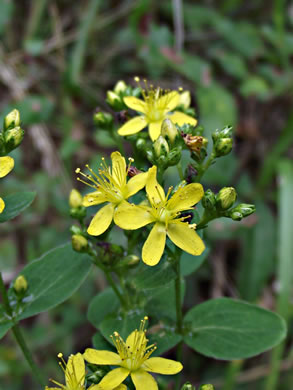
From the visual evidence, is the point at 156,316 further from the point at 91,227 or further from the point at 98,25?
the point at 98,25

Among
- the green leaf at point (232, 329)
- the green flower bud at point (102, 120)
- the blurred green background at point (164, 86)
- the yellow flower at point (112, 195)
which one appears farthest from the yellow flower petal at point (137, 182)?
the blurred green background at point (164, 86)

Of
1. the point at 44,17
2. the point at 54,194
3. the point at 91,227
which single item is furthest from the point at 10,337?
the point at 44,17

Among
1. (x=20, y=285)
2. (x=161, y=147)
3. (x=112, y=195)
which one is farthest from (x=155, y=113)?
(x=20, y=285)

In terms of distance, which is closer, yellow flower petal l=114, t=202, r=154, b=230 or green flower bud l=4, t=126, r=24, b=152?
yellow flower petal l=114, t=202, r=154, b=230

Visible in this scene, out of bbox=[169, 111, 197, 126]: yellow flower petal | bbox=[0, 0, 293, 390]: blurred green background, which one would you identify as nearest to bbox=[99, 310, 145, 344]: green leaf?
bbox=[169, 111, 197, 126]: yellow flower petal

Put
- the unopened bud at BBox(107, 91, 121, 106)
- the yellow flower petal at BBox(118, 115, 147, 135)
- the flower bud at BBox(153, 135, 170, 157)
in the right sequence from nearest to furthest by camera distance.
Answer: the flower bud at BBox(153, 135, 170, 157) < the yellow flower petal at BBox(118, 115, 147, 135) < the unopened bud at BBox(107, 91, 121, 106)

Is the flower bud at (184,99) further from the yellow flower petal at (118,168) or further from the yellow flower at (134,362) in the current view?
the yellow flower at (134,362)

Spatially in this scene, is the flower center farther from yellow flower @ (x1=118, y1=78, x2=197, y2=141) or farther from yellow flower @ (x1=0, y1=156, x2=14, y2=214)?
yellow flower @ (x1=118, y1=78, x2=197, y2=141)

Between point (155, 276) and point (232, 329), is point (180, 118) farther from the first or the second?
point (232, 329)
